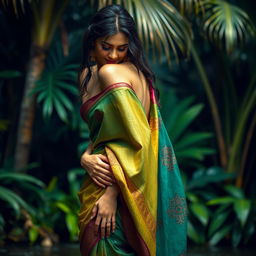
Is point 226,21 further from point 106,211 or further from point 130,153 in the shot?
point 106,211

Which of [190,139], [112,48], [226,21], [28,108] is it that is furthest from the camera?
[190,139]

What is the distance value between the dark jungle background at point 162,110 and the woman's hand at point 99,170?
9.90 feet

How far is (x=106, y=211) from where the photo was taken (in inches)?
110

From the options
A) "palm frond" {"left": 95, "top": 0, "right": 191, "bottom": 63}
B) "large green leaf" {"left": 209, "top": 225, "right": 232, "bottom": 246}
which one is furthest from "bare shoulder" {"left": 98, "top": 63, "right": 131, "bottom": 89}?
"large green leaf" {"left": 209, "top": 225, "right": 232, "bottom": 246}

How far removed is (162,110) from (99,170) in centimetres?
492

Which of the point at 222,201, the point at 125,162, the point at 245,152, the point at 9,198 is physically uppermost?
the point at 125,162

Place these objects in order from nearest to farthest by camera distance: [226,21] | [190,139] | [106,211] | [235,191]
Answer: [106,211] < [226,21] < [235,191] < [190,139]

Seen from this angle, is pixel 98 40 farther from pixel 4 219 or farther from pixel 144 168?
pixel 4 219

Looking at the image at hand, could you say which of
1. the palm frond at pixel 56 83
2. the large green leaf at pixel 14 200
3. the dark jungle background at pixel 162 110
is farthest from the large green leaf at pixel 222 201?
the large green leaf at pixel 14 200

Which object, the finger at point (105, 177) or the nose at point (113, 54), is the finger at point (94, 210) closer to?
the finger at point (105, 177)

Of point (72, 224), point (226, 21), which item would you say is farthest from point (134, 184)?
point (72, 224)

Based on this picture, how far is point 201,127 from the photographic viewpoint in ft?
28.8

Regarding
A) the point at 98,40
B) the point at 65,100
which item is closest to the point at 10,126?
the point at 65,100

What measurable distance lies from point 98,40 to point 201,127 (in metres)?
5.97
